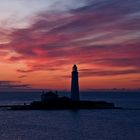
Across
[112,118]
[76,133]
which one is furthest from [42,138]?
[112,118]

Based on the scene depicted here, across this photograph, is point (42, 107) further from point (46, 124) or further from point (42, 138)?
point (42, 138)

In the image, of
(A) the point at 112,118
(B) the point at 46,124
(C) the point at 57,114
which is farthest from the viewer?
(C) the point at 57,114

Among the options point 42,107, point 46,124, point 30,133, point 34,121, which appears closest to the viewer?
point 30,133

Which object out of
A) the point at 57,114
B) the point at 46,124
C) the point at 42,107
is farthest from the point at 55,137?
the point at 42,107

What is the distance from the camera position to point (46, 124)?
2539 inches

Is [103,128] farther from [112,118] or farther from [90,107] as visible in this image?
[90,107]

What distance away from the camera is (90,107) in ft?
295

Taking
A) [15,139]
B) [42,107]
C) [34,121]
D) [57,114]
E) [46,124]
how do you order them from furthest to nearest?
[42,107] < [57,114] < [34,121] < [46,124] < [15,139]

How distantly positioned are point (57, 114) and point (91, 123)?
53.5 feet

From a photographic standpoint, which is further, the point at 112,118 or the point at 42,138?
the point at 112,118

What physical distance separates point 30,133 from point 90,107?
38.5 meters

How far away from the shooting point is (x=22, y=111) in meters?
89.6

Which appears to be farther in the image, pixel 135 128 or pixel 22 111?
pixel 22 111

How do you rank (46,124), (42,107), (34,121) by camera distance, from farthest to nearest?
(42,107), (34,121), (46,124)
